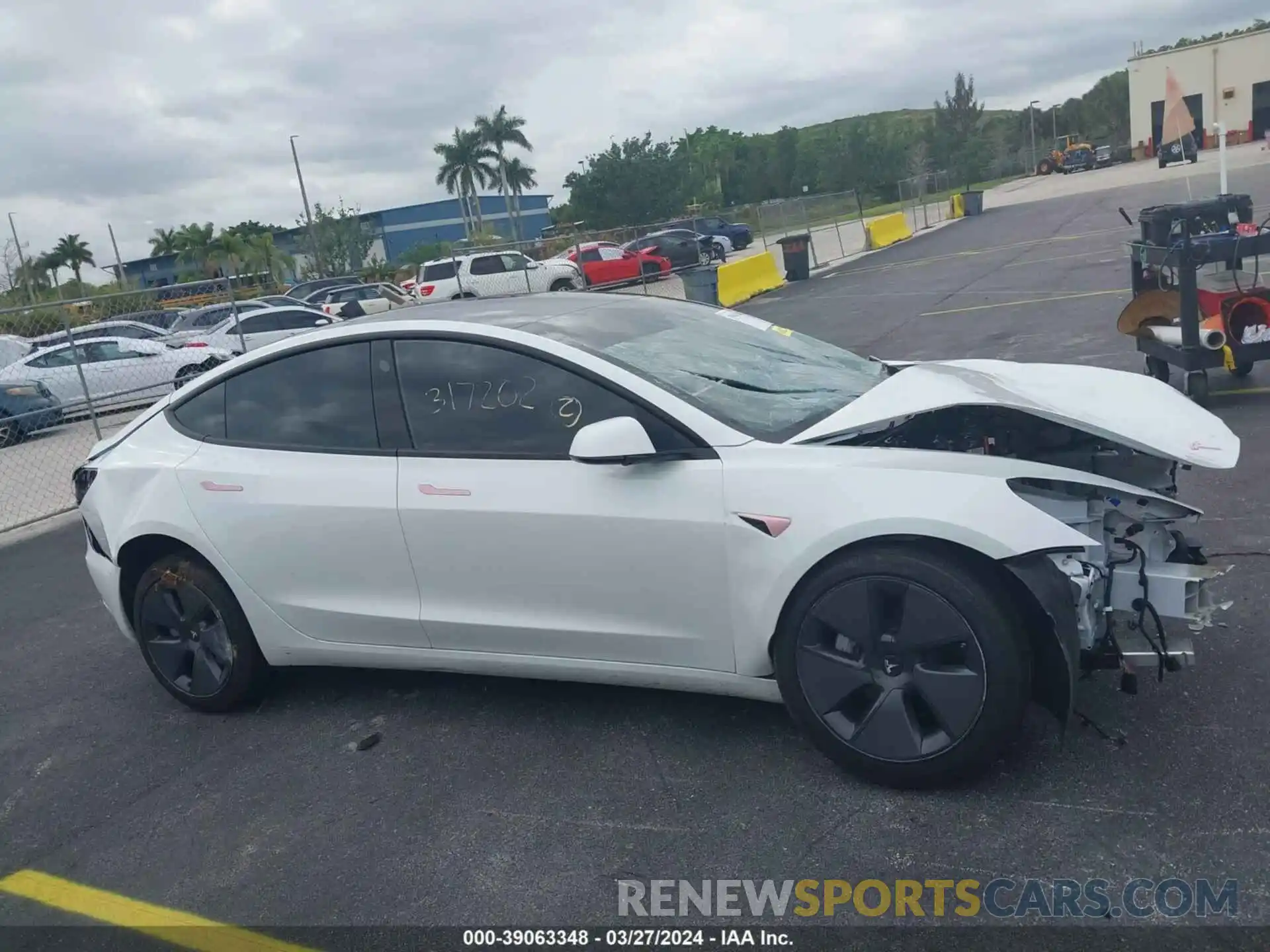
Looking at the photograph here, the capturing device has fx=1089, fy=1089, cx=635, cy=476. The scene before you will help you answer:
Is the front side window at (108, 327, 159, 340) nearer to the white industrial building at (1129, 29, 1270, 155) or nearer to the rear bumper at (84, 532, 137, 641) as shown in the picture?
the rear bumper at (84, 532, 137, 641)

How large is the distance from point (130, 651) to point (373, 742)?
7.33 ft

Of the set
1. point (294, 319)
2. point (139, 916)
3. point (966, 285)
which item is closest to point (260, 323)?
point (294, 319)

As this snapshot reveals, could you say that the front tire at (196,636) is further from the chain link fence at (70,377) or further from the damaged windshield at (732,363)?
the chain link fence at (70,377)

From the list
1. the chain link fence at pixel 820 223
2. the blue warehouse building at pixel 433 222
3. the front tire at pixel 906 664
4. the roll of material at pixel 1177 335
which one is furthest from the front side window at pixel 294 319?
the blue warehouse building at pixel 433 222

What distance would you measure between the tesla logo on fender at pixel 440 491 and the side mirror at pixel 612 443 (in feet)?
1.87

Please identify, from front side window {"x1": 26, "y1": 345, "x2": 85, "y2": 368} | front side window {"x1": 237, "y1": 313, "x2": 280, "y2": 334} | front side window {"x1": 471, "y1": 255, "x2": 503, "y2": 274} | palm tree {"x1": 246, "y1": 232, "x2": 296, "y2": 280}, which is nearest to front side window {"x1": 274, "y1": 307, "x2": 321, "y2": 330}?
front side window {"x1": 237, "y1": 313, "x2": 280, "y2": 334}

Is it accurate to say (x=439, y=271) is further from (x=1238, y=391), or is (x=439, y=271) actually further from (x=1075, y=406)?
(x=1075, y=406)

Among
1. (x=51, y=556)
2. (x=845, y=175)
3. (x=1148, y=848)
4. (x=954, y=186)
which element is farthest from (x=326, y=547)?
(x=845, y=175)

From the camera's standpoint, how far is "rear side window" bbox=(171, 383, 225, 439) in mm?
4543

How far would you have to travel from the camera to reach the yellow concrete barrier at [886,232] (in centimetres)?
3338

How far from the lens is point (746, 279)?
2438 centimetres

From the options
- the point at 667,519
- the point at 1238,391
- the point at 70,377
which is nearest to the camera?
the point at 667,519

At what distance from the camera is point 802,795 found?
3406 mm

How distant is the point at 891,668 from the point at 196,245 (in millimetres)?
70554
